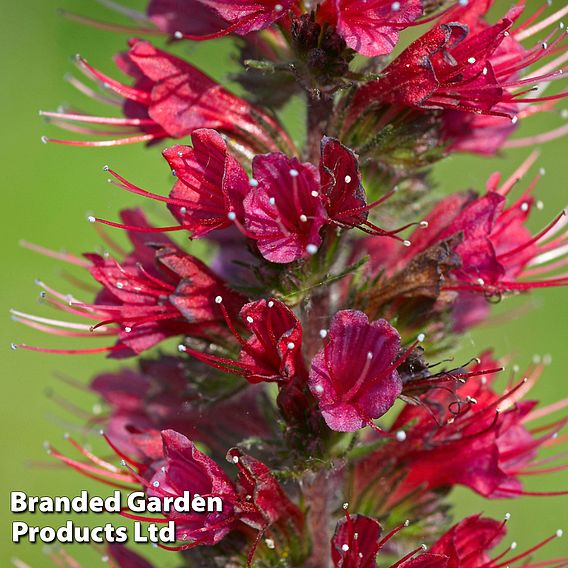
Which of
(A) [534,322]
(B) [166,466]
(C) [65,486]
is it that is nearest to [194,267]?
(B) [166,466]

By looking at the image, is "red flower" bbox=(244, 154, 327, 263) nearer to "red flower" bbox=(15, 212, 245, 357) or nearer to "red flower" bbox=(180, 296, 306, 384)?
"red flower" bbox=(180, 296, 306, 384)

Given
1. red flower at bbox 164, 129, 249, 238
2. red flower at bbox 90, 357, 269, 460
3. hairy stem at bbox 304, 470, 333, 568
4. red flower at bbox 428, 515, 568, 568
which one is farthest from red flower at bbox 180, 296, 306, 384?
red flower at bbox 428, 515, 568, 568

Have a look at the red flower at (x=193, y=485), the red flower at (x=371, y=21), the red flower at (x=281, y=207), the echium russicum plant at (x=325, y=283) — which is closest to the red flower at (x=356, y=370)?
the echium russicum plant at (x=325, y=283)

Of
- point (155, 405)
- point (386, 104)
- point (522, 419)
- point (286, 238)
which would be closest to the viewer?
point (286, 238)

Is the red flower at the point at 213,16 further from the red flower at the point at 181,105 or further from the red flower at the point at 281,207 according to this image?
the red flower at the point at 281,207

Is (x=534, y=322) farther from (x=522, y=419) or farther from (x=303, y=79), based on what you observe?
(x=303, y=79)

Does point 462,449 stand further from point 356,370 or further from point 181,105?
point 181,105
